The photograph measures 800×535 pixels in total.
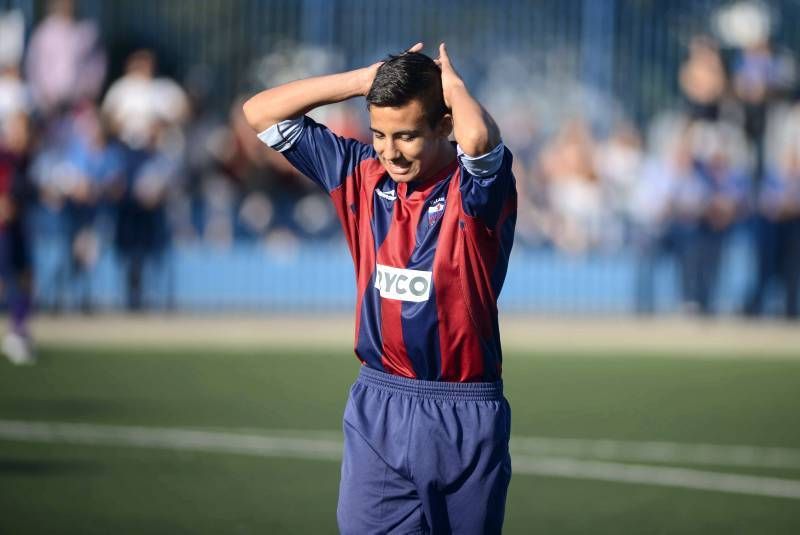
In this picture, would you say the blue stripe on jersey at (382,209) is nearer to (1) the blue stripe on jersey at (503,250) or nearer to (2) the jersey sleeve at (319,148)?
(2) the jersey sleeve at (319,148)

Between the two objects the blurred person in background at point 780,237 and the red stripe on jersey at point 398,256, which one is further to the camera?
the blurred person in background at point 780,237

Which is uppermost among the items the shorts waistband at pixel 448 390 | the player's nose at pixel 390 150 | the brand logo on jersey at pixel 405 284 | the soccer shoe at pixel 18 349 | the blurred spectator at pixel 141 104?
the blurred spectator at pixel 141 104

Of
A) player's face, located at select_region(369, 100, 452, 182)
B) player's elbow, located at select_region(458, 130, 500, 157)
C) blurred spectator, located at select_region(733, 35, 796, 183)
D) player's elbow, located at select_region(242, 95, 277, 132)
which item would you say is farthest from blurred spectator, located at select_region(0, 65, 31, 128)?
player's elbow, located at select_region(458, 130, 500, 157)

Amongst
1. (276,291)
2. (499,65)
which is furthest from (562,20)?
(276,291)

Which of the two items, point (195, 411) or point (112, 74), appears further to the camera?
point (112, 74)

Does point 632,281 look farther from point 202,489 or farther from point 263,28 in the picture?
point 202,489

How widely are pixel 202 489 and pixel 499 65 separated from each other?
29.8 ft

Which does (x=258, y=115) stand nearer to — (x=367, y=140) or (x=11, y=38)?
(x=367, y=140)

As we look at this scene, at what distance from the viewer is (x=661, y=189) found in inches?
614

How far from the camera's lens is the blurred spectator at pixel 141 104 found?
50.0 feet

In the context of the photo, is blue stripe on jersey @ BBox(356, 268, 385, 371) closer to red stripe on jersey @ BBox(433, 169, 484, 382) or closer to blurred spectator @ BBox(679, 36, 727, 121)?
red stripe on jersey @ BBox(433, 169, 484, 382)

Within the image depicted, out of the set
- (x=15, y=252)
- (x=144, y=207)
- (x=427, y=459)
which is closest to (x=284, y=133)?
(x=427, y=459)

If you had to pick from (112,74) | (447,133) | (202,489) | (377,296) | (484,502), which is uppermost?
(112,74)

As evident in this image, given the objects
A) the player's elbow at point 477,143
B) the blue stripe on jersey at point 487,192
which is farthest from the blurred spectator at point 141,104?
the player's elbow at point 477,143
